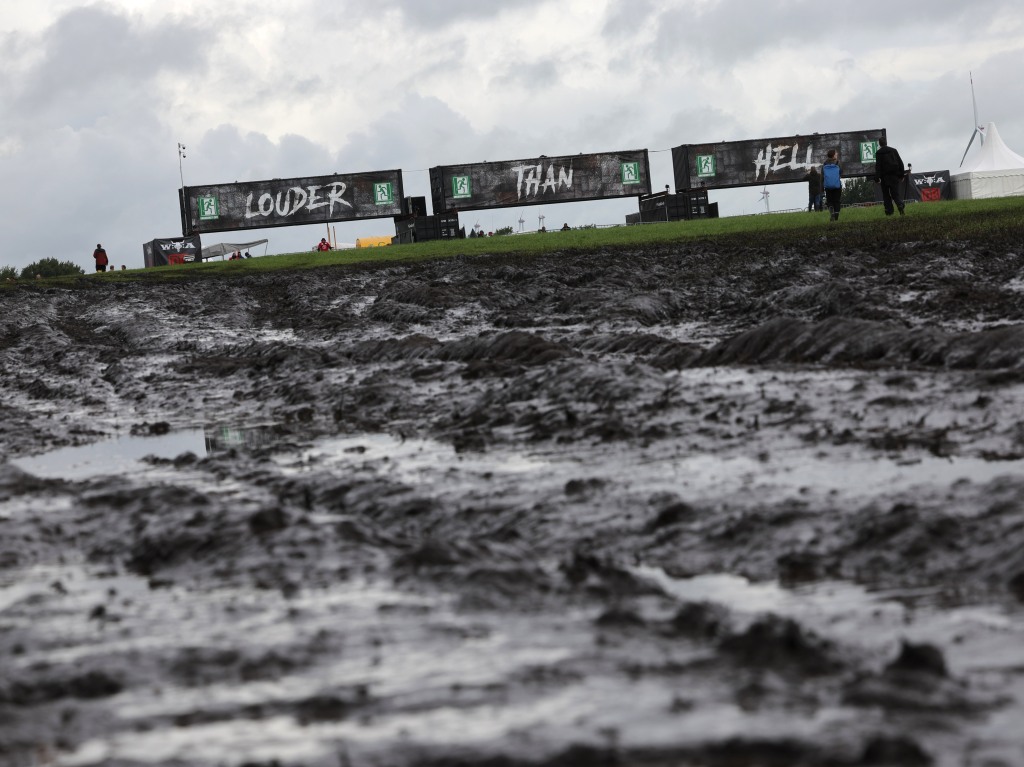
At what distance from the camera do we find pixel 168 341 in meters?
16.1

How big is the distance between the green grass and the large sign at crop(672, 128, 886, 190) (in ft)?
87.1

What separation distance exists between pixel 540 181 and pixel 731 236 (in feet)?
116

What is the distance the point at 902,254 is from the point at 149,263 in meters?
58.2

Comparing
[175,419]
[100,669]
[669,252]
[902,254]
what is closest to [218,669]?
[100,669]

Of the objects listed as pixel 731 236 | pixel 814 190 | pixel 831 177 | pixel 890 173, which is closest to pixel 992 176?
pixel 814 190

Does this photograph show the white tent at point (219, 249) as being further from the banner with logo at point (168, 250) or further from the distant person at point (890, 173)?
the distant person at point (890, 173)

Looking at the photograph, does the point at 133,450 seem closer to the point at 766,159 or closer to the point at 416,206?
the point at 416,206

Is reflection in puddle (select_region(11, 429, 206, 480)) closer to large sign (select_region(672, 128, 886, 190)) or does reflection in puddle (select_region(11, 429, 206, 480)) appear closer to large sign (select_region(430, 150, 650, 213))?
large sign (select_region(430, 150, 650, 213))

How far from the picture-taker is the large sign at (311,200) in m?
60.1

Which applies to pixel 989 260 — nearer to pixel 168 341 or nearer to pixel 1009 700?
pixel 168 341

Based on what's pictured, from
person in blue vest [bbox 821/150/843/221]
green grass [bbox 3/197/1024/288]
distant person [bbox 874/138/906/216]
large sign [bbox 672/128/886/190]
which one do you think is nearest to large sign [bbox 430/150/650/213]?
large sign [bbox 672/128/886/190]

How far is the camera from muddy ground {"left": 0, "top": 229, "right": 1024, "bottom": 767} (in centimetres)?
286

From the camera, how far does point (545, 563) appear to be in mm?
4320

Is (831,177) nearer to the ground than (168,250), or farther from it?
nearer to the ground
